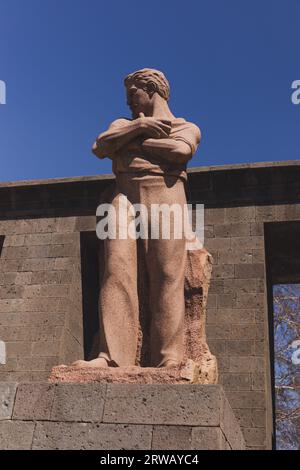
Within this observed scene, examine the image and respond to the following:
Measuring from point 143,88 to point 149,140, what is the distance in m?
0.74

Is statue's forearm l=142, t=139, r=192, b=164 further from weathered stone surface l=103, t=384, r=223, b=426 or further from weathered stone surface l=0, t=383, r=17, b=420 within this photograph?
weathered stone surface l=0, t=383, r=17, b=420

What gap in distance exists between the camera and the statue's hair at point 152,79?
20.1 feet

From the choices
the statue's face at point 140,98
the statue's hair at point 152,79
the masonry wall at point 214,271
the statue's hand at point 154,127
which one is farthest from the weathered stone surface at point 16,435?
the masonry wall at point 214,271

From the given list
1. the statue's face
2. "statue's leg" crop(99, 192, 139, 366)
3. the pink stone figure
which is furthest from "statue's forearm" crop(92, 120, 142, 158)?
"statue's leg" crop(99, 192, 139, 366)

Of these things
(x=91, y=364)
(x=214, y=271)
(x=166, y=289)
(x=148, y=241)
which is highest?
(x=214, y=271)

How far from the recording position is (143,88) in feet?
20.1

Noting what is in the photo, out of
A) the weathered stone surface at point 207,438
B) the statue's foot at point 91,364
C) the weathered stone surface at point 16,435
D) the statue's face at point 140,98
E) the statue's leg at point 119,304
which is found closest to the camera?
the weathered stone surface at point 207,438

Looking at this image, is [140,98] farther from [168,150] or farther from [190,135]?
[168,150]

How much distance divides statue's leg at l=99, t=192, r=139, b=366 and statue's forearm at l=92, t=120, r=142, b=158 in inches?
39.5

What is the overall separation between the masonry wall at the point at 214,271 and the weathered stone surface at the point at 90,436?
18.5ft

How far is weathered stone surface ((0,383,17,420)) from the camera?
14.9ft

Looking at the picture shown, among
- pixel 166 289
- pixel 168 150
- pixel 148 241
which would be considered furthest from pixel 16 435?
pixel 168 150

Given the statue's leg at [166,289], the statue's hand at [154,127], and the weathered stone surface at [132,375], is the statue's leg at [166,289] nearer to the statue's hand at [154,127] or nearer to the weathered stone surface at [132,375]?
the weathered stone surface at [132,375]
